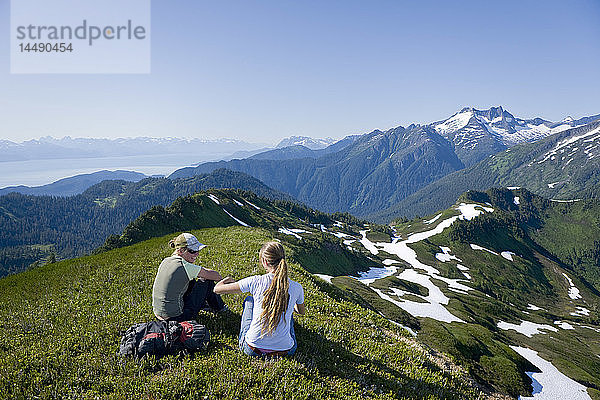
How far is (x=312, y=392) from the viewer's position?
8.30m

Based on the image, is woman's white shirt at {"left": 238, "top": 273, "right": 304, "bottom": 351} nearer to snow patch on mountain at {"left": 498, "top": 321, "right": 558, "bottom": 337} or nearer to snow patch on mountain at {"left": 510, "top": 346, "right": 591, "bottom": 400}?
snow patch on mountain at {"left": 510, "top": 346, "right": 591, "bottom": 400}

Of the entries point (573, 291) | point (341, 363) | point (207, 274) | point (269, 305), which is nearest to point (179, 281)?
point (207, 274)

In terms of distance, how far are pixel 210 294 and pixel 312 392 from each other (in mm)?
5328

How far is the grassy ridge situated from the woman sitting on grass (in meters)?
0.49

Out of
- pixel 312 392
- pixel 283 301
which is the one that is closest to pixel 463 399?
pixel 312 392

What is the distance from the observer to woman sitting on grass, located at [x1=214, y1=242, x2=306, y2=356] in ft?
27.9

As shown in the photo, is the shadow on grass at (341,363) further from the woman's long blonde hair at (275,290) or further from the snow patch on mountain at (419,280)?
the snow patch on mountain at (419,280)

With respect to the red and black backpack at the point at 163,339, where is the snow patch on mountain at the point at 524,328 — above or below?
below

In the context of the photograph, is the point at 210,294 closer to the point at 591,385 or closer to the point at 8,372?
the point at 8,372

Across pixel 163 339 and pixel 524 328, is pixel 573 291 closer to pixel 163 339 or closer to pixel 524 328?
pixel 524 328

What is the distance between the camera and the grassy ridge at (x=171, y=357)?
7.89m

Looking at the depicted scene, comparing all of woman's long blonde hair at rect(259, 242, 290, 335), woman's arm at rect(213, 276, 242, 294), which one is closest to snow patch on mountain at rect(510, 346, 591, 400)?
woman's long blonde hair at rect(259, 242, 290, 335)

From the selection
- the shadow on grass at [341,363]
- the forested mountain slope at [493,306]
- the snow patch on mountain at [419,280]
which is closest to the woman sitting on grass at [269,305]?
the shadow on grass at [341,363]

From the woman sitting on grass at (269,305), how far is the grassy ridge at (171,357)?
0.49 meters
